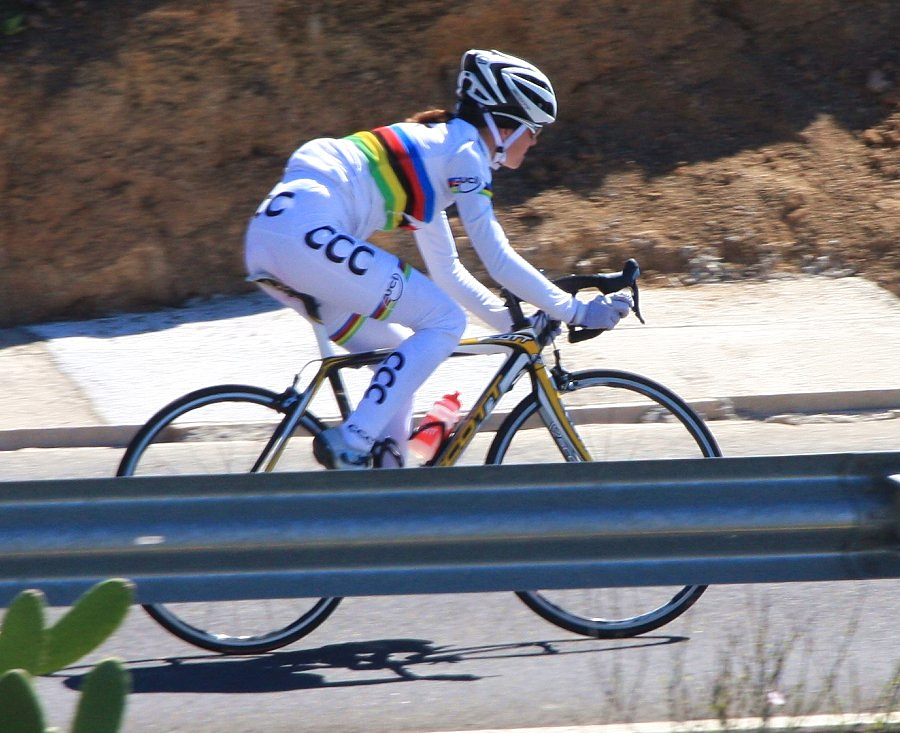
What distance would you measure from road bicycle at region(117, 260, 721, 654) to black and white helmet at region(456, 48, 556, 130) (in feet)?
2.05

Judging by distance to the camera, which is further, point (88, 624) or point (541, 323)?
point (541, 323)

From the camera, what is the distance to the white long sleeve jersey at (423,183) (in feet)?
15.3

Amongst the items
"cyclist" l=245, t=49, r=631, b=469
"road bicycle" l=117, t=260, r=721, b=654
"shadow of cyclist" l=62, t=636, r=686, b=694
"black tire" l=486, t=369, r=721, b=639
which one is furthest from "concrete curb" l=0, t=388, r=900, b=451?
"shadow of cyclist" l=62, t=636, r=686, b=694

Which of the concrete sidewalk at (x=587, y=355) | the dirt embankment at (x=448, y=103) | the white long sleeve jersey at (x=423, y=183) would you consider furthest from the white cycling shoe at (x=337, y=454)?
the dirt embankment at (x=448, y=103)

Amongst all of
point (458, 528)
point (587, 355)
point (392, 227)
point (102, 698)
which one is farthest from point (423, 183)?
point (587, 355)

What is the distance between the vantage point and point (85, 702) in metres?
2.40

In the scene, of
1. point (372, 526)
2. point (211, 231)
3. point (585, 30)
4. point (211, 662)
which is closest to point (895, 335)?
point (585, 30)

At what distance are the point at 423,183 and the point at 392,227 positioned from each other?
0.70ft

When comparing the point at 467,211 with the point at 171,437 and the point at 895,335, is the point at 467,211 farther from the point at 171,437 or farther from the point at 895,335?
the point at 895,335

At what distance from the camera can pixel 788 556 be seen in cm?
324

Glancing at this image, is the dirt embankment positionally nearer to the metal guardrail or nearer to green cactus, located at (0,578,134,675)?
the metal guardrail

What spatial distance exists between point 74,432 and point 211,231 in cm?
366

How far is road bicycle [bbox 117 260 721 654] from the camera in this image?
4.61 meters

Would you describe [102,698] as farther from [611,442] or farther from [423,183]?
[611,442]
